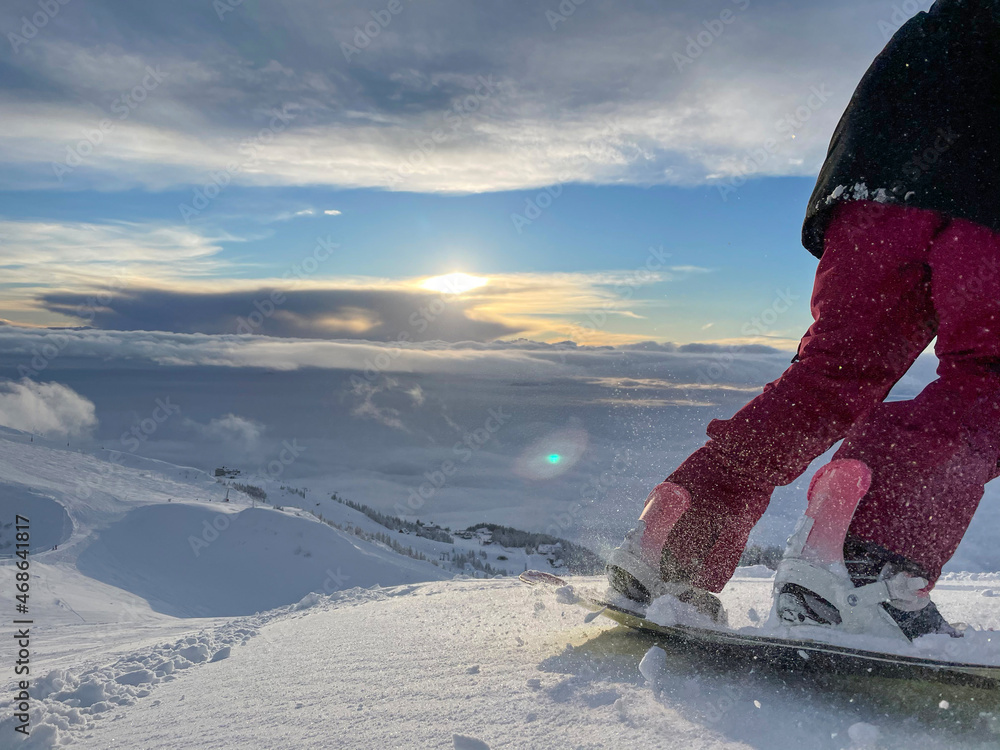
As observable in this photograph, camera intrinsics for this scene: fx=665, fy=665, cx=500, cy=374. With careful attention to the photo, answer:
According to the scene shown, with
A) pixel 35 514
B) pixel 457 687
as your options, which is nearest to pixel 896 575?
pixel 457 687

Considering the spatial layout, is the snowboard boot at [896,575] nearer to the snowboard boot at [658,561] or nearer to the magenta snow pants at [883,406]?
the magenta snow pants at [883,406]

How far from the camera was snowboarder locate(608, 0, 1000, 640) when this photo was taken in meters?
1.22

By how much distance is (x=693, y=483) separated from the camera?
1.56 metres

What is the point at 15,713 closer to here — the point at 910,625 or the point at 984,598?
the point at 910,625

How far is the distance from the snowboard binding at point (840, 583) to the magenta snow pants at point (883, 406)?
1.5 inches

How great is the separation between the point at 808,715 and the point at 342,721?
2.68ft

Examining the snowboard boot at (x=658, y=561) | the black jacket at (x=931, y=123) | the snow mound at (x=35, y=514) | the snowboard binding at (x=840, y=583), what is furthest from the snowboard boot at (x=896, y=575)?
the snow mound at (x=35, y=514)

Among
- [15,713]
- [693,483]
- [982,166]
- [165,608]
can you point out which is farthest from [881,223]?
[165,608]

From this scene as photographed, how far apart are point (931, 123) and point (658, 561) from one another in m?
1.11

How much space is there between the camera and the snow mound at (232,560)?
8492 mm

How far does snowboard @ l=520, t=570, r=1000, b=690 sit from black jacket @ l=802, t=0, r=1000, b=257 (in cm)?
84

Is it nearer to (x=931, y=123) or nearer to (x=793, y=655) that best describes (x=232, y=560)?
(x=793, y=655)

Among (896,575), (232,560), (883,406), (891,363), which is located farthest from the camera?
(232,560)

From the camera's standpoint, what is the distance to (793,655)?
1241mm
